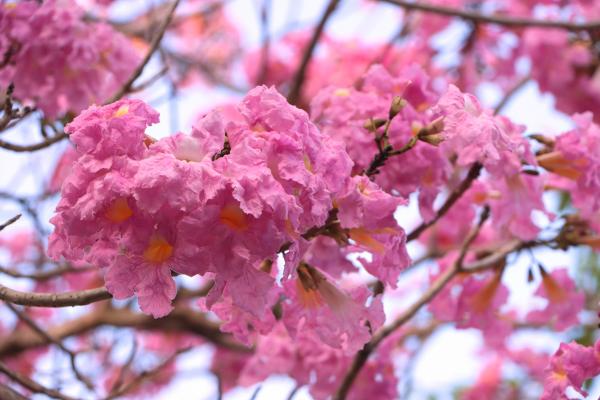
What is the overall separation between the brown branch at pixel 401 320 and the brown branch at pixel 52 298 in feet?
3.20

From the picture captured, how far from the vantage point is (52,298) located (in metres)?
1.57

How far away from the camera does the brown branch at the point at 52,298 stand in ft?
5.09

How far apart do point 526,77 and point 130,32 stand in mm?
1977

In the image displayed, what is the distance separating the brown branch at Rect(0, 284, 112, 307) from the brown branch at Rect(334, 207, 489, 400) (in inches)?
38.4

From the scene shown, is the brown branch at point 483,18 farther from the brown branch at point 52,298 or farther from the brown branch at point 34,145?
the brown branch at point 52,298

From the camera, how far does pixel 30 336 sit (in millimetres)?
3709

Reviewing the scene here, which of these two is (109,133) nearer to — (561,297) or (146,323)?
(561,297)

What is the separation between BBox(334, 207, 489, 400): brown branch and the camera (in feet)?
7.75

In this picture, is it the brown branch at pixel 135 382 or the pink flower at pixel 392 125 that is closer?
the pink flower at pixel 392 125

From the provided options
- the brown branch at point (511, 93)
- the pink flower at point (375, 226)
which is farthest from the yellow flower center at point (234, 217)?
the brown branch at point (511, 93)

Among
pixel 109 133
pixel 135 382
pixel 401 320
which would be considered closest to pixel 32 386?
pixel 135 382

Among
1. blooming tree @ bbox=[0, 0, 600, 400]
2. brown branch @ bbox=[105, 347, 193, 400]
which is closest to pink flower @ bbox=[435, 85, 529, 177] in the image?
blooming tree @ bbox=[0, 0, 600, 400]

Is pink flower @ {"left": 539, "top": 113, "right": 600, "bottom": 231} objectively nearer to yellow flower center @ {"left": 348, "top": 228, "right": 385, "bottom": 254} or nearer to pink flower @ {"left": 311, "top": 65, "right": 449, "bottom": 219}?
pink flower @ {"left": 311, "top": 65, "right": 449, "bottom": 219}

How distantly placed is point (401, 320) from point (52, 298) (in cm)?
115
